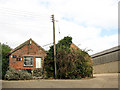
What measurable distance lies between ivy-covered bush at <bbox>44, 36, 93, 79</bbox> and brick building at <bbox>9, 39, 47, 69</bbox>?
Answer: 18.8 ft

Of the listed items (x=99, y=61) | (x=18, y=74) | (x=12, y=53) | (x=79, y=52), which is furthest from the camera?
(x=99, y=61)

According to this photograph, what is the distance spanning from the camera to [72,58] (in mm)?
23203

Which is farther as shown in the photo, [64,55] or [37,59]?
[37,59]

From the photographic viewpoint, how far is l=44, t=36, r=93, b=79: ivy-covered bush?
74.5 ft

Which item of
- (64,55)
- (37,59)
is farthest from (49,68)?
(37,59)

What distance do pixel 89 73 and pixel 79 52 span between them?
121 inches

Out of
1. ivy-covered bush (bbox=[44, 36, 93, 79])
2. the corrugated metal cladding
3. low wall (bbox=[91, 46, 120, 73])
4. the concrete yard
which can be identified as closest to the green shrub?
ivy-covered bush (bbox=[44, 36, 93, 79])

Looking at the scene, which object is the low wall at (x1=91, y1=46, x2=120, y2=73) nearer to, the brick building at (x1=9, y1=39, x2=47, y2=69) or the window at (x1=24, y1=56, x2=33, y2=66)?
the brick building at (x1=9, y1=39, x2=47, y2=69)

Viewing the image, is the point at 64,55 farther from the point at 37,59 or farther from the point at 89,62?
the point at 37,59

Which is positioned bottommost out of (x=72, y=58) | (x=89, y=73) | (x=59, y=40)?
(x=89, y=73)

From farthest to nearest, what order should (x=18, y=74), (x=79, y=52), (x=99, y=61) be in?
(x=99, y=61)
(x=79, y=52)
(x=18, y=74)

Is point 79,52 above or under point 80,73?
above

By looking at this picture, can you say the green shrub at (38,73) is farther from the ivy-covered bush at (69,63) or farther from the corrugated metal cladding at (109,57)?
the corrugated metal cladding at (109,57)

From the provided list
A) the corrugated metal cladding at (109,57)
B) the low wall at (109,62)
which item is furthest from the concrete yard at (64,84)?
the corrugated metal cladding at (109,57)
